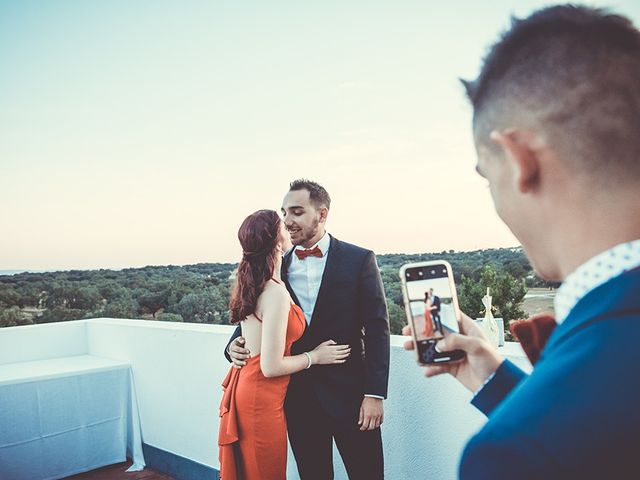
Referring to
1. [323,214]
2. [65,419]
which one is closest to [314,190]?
[323,214]

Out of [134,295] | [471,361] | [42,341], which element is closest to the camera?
[471,361]

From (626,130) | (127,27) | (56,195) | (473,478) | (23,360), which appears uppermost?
(127,27)

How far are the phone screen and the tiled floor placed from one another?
3.52 metres

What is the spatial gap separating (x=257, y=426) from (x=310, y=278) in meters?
0.72

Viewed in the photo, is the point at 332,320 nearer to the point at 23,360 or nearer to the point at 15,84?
A: the point at 23,360

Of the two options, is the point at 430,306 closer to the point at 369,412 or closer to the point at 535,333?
the point at 535,333

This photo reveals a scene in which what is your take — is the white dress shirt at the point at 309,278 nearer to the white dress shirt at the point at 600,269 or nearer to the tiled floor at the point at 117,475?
the white dress shirt at the point at 600,269

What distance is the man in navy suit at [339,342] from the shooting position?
230cm

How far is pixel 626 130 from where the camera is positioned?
47 centimetres

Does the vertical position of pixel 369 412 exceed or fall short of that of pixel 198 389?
it exceeds it

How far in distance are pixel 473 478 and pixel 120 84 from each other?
670 centimetres

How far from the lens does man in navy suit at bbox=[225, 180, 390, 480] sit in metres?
2.30

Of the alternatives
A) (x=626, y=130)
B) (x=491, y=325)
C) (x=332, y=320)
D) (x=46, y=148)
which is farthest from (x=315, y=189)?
(x=46, y=148)

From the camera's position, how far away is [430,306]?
1070 mm
